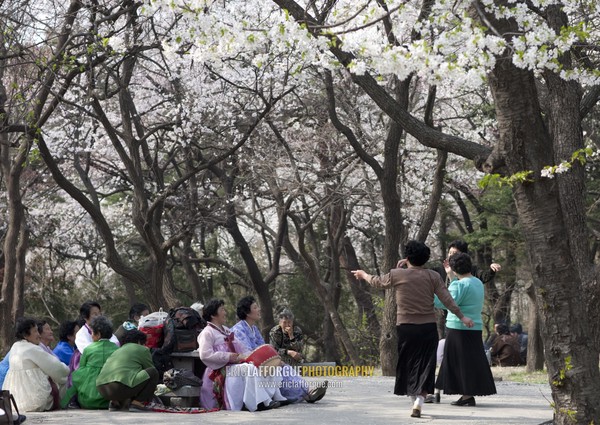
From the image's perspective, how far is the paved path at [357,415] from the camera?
28.5ft

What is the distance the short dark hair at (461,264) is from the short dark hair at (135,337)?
327cm

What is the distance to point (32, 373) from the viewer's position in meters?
10.0

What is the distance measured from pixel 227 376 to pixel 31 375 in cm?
201

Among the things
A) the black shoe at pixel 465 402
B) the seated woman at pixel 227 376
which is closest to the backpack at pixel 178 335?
the seated woman at pixel 227 376

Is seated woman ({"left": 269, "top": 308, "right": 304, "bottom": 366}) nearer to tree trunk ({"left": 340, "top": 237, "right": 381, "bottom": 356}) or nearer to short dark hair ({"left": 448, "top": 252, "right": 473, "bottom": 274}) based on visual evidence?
short dark hair ({"left": 448, "top": 252, "right": 473, "bottom": 274})

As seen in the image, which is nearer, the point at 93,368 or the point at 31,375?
the point at 31,375

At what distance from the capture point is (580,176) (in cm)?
1007

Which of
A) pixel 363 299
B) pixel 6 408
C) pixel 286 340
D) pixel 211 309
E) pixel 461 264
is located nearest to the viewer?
pixel 6 408

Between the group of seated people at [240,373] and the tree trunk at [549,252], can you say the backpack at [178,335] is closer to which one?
the group of seated people at [240,373]

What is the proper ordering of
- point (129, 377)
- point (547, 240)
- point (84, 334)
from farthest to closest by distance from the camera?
point (84, 334) < point (129, 377) < point (547, 240)

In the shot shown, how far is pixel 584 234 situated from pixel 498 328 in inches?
393

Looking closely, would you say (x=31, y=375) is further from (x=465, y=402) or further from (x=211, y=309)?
(x=465, y=402)

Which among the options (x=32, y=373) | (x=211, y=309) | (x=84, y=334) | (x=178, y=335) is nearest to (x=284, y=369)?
(x=211, y=309)

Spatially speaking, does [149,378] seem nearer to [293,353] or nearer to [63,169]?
[293,353]
